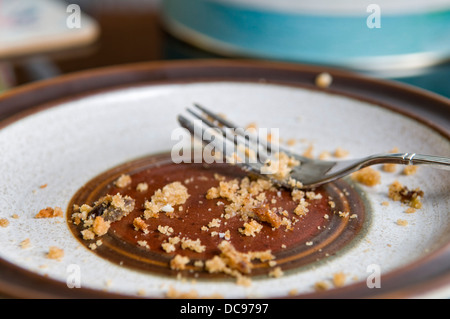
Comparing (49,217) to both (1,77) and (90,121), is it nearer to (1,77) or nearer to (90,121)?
(90,121)

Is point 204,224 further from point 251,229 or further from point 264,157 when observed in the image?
point 264,157

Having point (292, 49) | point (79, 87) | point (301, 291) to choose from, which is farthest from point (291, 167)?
point (292, 49)

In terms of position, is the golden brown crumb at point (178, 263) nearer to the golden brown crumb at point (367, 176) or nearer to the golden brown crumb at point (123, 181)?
the golden brown crumb at point (123, 181)

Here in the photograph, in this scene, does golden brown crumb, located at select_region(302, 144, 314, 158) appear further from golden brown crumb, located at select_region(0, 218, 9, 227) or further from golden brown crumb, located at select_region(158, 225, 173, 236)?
golden brown crumb, located at select_region(0, 218, 9, 227)

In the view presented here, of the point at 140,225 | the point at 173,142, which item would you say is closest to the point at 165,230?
the point at 140,225

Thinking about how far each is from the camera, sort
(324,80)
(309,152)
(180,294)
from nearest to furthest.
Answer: (180,294) → (309,152) → (324,80)

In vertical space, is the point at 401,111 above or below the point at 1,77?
above

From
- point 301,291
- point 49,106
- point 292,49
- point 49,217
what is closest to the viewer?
point 301,291
